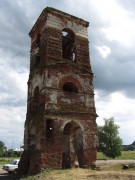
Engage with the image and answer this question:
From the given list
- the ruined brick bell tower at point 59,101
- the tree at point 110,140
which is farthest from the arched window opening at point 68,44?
the tree at point 110,140

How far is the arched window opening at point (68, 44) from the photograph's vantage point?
687 inches

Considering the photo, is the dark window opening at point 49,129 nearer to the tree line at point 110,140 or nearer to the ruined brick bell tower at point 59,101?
the ruined brick bell tower at point 59,101

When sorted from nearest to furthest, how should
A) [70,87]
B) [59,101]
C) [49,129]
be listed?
1. [49,129]
2. [59,101]
3. [70,87]

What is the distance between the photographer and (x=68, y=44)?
59.2 feet

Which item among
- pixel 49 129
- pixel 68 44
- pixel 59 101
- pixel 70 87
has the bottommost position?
pixel 49 129

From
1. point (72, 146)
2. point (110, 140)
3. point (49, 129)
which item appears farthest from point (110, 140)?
point (49, 129)

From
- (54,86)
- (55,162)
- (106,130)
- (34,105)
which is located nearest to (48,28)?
(54,86)

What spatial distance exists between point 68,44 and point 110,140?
21.9 meters

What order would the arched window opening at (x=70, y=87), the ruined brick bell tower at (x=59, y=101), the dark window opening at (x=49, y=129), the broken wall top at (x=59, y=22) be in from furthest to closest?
the broken wall top at (x=59, y=22) < the arched window opening at (x=70, y=87) < the dark window opening at (x=49, y=129) < the ruined brick bell tower at (x=59, y=101)

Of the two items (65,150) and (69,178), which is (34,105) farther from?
(69,178)

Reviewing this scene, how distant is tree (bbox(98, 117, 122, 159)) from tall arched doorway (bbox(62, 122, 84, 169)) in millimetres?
21098

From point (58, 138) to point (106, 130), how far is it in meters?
24.4

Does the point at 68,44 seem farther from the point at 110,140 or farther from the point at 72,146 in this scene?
the point at 110,140

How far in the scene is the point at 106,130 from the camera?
37031 millimetres
